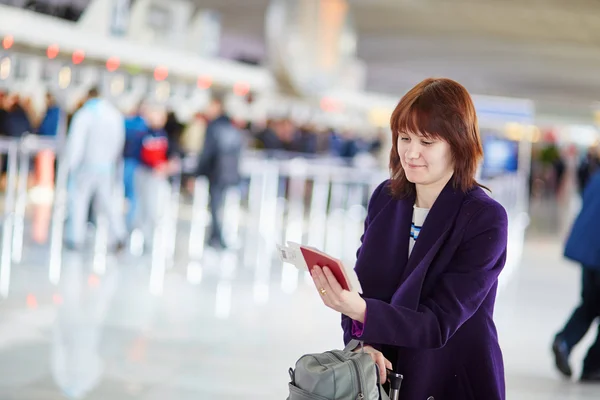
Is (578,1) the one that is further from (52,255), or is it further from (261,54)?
(261,54)

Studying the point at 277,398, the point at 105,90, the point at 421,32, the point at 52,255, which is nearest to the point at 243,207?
the point at 105,90

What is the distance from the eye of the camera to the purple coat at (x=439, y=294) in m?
2.34

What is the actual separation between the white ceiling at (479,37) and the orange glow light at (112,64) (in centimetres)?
680

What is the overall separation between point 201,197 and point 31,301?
11.4 meters

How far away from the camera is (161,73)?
17.8 meters

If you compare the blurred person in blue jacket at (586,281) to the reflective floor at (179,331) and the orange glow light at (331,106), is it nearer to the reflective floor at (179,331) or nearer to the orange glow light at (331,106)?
the reflective floor at (179,331)

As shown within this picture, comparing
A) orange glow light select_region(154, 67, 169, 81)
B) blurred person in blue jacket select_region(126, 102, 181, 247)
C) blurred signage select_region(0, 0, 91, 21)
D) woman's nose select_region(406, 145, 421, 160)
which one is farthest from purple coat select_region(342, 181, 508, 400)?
orange glow light select_region(154, 67, 169, 81)

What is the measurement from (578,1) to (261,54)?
17.4 metres

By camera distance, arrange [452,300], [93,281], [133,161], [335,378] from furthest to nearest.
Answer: [133,161] → [93,281] → [452,300] → [335,378]

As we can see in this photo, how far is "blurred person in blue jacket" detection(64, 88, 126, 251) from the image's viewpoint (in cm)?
971

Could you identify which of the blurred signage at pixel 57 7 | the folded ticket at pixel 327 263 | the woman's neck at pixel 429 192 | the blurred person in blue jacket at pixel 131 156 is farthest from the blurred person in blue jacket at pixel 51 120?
the folded ticket at pixel 327 263

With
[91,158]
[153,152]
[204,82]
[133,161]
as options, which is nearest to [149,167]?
[153,152]

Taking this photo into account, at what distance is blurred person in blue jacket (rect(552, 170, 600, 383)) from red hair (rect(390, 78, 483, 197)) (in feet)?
11.0

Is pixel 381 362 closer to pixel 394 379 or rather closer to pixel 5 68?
pixel 394 379
